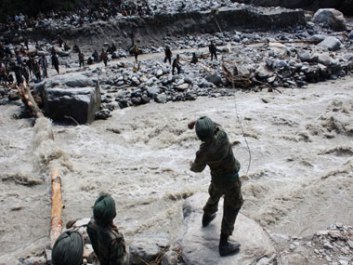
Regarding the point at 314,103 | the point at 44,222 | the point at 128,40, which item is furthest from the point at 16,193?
the point at 128,40

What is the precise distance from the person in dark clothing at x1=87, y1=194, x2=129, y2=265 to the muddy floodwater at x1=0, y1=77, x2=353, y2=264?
2915mm

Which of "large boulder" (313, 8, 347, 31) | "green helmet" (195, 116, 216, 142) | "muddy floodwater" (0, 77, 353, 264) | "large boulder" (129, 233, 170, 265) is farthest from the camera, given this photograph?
"large boulder" (313, 8, 347, 31)

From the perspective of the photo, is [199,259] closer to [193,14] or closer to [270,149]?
[270,149]

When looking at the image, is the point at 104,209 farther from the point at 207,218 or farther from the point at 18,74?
the point at 18,74

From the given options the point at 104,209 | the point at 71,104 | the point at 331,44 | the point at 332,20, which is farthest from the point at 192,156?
the point at 332,20

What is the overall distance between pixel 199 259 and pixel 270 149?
5619mm

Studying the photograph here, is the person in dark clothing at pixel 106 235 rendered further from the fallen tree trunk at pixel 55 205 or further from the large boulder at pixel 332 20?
the large boulder at pixel 332 20

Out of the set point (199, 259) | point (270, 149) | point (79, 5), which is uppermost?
point (79, 5)

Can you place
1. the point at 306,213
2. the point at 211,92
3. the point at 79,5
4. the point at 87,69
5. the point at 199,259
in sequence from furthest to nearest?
the point at 79,5, the point at 87,69, the point at 211,92, the point at 306,213, the point at 199,259

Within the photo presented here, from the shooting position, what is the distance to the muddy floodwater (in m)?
7.32

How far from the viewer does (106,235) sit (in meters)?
3.51

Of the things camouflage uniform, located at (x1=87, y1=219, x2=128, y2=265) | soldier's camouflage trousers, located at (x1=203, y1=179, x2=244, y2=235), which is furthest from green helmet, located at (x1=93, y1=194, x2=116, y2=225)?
soldier's camouflage trousers, located at (x1=203, y1=179, x2=244, y2=235)

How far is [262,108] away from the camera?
1272 cm

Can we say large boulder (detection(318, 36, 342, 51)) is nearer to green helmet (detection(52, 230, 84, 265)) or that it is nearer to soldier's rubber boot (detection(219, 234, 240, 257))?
soldier's rubber boot (detection(219, 234, 240, 257))
